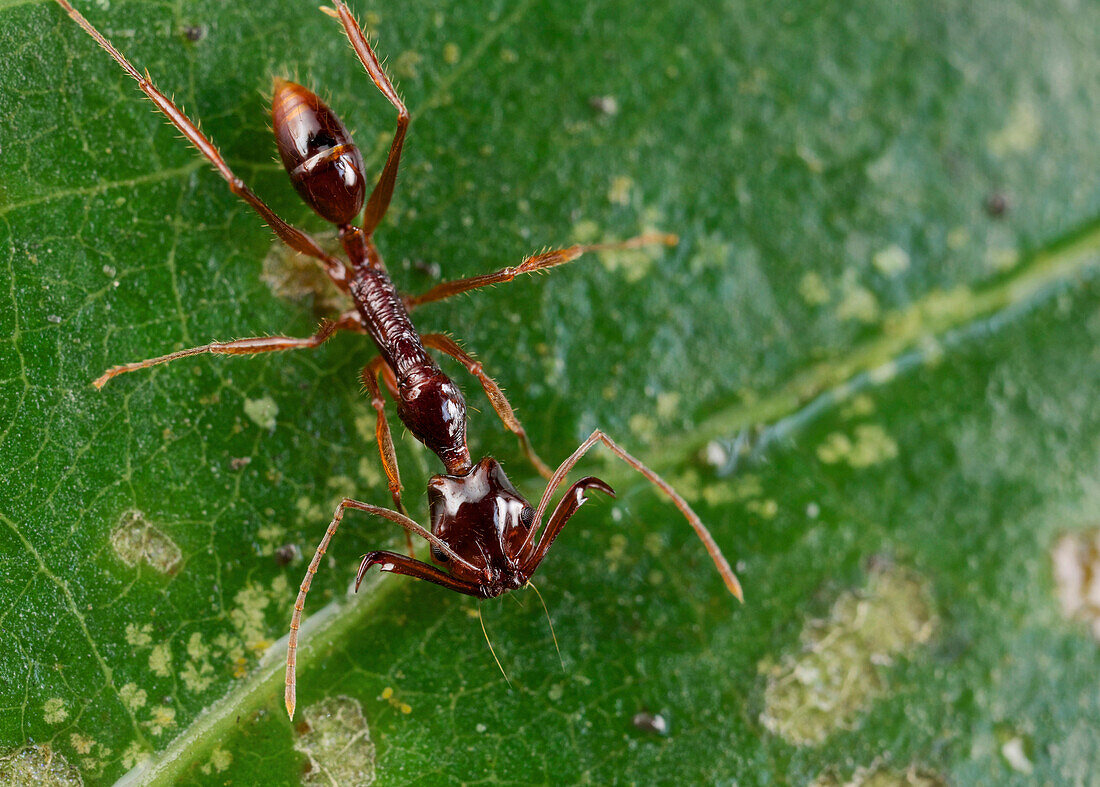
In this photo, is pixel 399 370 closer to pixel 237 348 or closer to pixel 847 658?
pixel 237 348

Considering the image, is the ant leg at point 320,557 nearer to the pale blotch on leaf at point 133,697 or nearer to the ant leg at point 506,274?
the pale blotch on leaf at point 133,697

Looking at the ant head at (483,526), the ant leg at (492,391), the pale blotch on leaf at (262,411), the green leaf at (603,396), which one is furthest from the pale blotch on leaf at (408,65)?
the ant head at (483,526)

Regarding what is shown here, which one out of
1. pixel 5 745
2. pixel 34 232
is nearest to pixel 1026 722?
pixel 5 745

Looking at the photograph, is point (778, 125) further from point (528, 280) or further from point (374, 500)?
point (374, 500)

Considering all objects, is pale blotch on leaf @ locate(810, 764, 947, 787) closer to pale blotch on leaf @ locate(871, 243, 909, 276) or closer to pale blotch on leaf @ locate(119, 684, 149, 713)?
pale blotch on leaf @ locate(871, 243, 909, 276)

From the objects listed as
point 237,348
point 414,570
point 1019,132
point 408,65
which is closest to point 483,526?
point 414,570

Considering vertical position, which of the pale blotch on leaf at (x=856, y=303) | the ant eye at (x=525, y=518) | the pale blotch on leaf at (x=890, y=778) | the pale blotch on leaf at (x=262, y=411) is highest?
the pale blotch on leaf at (x=262, y=411)
